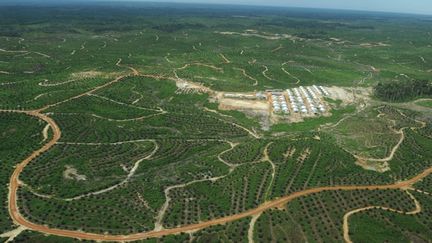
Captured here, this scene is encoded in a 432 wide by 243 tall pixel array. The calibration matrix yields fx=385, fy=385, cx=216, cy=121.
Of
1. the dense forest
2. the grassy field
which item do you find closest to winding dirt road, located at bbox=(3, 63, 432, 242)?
the grassy field

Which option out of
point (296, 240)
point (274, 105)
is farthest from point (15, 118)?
point (296, 240)

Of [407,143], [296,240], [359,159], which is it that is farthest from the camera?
[407,143]

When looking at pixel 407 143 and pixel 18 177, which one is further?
pixel 407 143

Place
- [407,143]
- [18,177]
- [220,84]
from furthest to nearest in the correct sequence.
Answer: [220,84]
[407,143]
[18,177]

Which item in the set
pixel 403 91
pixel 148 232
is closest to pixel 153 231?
pixel 148 232

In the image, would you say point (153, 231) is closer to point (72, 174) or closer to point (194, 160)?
point (72, 174)

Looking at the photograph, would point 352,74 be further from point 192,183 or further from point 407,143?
point 192,183
